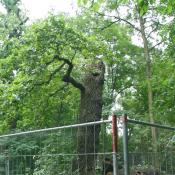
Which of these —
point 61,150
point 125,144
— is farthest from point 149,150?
point 61,150

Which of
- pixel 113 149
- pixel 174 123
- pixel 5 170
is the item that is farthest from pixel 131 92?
pixel 113 149

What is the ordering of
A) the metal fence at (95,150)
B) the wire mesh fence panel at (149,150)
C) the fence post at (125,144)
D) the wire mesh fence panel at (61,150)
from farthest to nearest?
the wire mesh fence panel at (61,150) → the wire mesh fence panel at (149,150) → the metal fence at (95,150) → the fence post at (125,144)

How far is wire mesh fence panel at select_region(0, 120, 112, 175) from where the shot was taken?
440 centimetres

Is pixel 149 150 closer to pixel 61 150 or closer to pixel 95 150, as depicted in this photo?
pixel 95 150

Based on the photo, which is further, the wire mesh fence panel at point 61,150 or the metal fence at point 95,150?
the wire mesh fence panel at point 61,150

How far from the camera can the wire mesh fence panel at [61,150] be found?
4.40m

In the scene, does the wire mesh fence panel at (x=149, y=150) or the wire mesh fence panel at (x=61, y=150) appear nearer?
the wire mesh fence panel at (x=149, y=150)

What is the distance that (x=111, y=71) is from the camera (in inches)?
931

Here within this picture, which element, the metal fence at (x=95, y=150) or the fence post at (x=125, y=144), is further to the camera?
the metal fence at (x=95, y=150)

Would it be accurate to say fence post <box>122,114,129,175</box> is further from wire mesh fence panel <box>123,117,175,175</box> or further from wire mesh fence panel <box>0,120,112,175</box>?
wire mesh fence panel <box>0,120,112,175</box>

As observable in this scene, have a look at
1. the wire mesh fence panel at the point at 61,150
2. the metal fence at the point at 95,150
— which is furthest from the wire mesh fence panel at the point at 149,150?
the wire mesh fence panel at the point at 61,150

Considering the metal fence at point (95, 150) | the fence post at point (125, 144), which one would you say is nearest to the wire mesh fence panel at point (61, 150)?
the metal fence at point (95, 150)

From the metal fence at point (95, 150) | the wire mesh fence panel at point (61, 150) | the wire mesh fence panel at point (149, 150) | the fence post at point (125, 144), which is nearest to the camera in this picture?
the fence post at point (125, 144)

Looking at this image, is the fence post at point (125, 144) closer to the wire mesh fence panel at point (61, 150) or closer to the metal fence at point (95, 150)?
the metal fence at point (95, 150)
